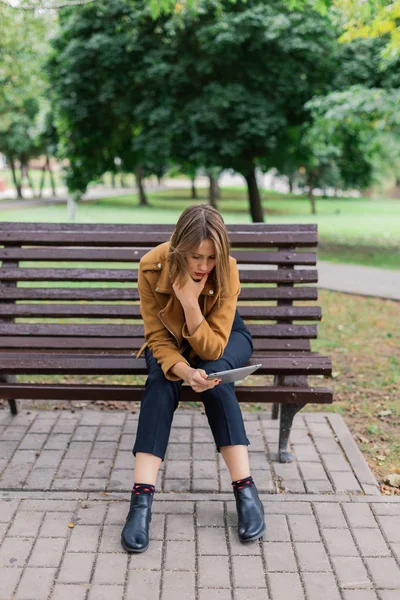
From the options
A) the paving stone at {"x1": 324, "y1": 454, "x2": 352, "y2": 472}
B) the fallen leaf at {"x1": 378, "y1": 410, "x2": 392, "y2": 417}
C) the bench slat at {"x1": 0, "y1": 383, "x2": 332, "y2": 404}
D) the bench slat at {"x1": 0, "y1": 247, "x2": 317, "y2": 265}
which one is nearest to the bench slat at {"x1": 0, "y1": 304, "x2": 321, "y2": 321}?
the bench slat at {"x1": 0, "y1": 247, "x2": 317, "y2": 265}

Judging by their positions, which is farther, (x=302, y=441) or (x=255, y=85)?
(x=255, y=85)

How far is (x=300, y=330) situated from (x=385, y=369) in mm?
1860

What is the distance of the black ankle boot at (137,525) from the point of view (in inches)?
117

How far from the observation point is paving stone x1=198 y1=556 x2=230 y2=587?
109 inches

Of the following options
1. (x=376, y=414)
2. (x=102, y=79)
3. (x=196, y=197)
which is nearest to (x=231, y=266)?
(x=376, y=414)

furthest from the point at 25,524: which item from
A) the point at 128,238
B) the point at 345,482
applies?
the point at 128,238

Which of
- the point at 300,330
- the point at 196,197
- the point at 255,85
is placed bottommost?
the point at 196,197

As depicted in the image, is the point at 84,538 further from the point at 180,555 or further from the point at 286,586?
Result: the point at 286,586

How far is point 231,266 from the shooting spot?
3.38 m

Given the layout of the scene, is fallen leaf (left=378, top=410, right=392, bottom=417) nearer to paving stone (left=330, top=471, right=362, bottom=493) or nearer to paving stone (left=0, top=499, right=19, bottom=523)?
paving stone (left=330, top=471, right=362, bottom=493)

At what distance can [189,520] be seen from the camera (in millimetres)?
3234

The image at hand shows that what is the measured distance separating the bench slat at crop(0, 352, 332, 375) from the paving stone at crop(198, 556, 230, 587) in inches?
40.1

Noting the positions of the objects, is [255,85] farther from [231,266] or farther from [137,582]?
[137,582]

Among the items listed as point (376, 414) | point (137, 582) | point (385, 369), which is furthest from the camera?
point (385, 369)
